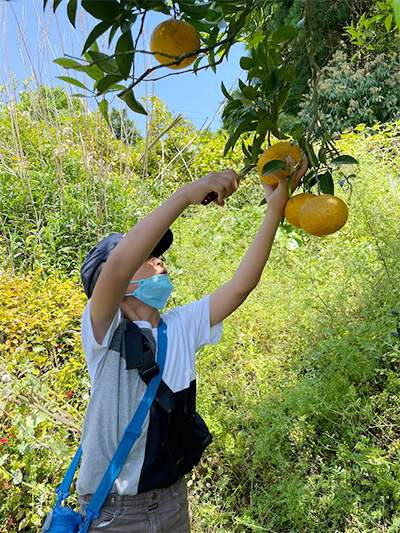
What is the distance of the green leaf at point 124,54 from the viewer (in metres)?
0.67

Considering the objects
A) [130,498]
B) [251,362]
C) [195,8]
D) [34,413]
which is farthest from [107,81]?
[251,362]

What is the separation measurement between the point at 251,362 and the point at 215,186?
5.07ft

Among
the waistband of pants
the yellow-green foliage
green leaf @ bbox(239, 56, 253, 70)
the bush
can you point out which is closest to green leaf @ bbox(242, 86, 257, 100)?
green leaf @ bbox(239, 56, 253, 70)

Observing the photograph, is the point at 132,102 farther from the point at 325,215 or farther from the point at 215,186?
the point at 325,215

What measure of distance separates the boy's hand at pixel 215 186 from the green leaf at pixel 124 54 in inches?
10.3

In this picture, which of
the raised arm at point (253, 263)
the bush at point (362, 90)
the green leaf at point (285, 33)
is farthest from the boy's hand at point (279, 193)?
the bush at point (362, 90)

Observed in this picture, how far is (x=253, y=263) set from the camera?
1209mm

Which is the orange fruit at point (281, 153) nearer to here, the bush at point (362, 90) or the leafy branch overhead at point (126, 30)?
the leafy branch overhead at point (126, 30)

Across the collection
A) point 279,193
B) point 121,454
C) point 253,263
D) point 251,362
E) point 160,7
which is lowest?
point 121,454

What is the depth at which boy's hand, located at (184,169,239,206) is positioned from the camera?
889 millimetres

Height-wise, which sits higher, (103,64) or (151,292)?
(103,64)

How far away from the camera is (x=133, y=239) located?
3.02 ft

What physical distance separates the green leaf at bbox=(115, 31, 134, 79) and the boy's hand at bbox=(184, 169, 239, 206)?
0.86 feet

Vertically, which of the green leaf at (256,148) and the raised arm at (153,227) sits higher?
the green leaf at (256,148)
